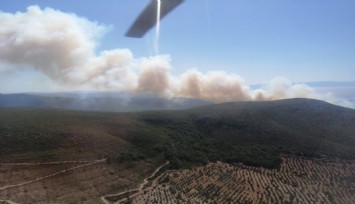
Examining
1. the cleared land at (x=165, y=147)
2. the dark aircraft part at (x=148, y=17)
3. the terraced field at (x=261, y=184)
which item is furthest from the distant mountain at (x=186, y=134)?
the dark aircraft part at (x=148, y=17)

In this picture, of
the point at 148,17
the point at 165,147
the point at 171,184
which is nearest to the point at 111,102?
the point at 165,147

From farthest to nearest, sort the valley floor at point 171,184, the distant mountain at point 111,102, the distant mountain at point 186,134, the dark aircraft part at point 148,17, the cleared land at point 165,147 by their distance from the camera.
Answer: the distant mountain at point 111,102
the distant mountain at point 186,134
the cleared land at point 165,147
the valley floor at point 171,184
the dark aircraft part at point 148,17

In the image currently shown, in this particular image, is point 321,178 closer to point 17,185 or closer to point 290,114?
point 290,114

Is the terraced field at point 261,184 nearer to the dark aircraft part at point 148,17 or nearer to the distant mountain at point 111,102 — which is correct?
the dark aircraft part at point 148,17

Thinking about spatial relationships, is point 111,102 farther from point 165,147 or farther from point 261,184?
point 261,184

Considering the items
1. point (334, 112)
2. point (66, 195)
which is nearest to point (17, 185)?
point (66, 195)
